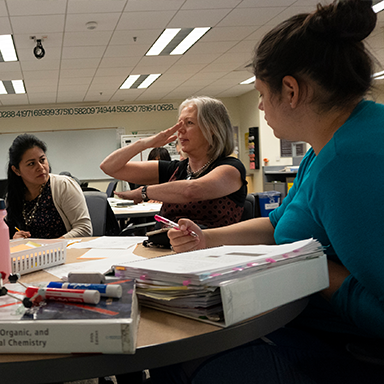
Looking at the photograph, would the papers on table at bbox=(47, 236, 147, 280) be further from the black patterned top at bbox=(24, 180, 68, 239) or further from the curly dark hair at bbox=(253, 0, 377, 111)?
the black patterned top at bbox=(24, 180, 68, 239)

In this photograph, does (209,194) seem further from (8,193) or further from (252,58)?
(8,193)

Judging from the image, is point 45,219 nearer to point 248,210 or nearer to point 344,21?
point 248,210

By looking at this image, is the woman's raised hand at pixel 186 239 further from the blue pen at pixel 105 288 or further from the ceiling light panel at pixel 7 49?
the ceiling light panel at pixel 7 49

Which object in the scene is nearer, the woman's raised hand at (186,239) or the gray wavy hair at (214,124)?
the woman's raised hand at (186,239)

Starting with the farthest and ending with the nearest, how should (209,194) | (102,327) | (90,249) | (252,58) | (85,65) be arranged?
(85,65) < (209,194) < (90,249) < (252,58) < (102,327)

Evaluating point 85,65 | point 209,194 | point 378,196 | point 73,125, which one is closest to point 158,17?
point 85,65

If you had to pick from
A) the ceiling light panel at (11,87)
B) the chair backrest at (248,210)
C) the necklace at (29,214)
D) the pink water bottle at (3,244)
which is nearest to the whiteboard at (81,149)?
the ceiling light panel at (11,87)

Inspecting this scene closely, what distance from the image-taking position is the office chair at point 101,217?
2.58 meters

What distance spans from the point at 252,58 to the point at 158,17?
13.7ft

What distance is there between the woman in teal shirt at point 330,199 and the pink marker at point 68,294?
32 cm

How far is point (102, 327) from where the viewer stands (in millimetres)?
539

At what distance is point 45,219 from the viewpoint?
243 centimetres

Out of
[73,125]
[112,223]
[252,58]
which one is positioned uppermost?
[73,125]

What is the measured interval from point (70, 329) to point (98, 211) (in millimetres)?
2120
